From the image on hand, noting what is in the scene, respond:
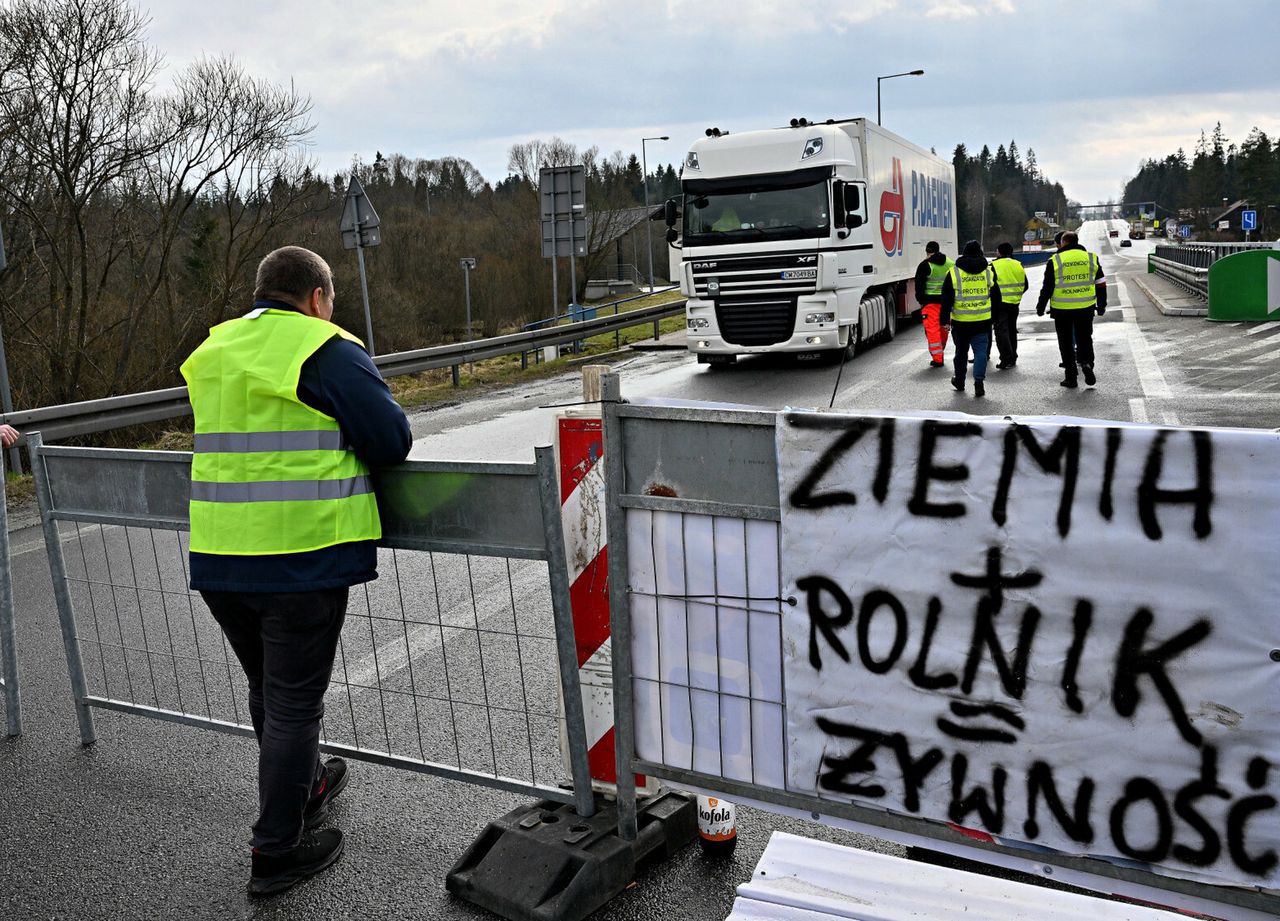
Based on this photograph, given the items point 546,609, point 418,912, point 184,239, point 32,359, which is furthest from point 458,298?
point 418,912

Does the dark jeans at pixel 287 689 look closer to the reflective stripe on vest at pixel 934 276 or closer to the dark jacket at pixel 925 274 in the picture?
the dark jacket at pixel 925 274

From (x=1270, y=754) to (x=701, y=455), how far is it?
4.87ft

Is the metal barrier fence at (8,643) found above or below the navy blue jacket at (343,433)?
below

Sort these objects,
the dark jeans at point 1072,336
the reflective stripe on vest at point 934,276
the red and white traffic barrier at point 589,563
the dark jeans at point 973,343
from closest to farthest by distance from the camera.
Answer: the red and white traffic barrier at point 589,563 < the dark jeans at point 1072,336 < the dark jeans at point 973,343 < the reflective stripe on vest at point 934,276

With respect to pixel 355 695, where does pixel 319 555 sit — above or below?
above

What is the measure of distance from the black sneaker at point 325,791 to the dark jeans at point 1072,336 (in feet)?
40.2

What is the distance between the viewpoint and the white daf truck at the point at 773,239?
1825 centimetres

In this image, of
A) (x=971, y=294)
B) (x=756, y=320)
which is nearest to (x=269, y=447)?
(x=971, y=294)

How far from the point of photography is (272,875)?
11.9 feet

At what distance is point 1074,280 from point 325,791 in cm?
1294

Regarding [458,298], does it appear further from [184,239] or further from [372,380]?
[372,380]

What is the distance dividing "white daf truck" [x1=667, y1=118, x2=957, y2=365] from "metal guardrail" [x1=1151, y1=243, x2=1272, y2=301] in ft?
33.8

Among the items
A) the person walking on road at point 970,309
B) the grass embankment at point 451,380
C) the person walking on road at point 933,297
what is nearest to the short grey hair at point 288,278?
the grass embankment at point 451,380

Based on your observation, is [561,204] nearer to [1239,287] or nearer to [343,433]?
[1239,287]
